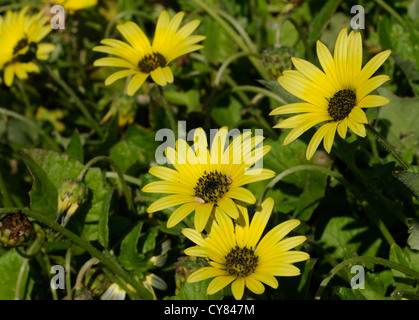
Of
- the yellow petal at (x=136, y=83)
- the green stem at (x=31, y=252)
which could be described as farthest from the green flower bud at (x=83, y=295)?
the yellow petal at (x=136, y=83)

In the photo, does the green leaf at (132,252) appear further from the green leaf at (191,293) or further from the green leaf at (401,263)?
the green leaf at (401,263)

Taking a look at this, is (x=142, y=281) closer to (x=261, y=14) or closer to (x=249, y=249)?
(x=249, y=249)

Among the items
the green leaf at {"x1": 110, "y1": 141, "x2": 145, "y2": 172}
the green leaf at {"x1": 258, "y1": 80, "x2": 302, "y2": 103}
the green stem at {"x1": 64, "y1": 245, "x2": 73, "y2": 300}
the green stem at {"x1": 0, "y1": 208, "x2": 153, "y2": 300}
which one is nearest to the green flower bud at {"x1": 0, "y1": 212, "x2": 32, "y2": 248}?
the green stem at {"x1": 0, "y1": 208, "x2": 153, "y2": 300}

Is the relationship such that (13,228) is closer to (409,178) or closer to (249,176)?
(249,176)

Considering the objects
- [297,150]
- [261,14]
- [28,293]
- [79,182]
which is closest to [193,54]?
[261,14]

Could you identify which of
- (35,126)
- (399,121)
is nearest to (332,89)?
(399,121)

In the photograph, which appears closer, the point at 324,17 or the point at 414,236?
the point at 414,236

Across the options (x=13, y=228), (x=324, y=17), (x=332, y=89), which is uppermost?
(x=324, y=17)
